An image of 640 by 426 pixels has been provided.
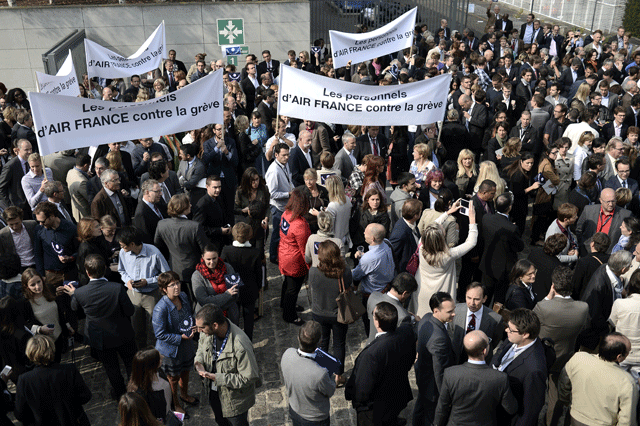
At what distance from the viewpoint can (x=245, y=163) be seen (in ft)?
34.3

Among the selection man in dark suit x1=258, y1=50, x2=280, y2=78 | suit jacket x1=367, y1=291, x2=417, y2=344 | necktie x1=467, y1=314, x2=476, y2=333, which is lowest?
man in dark suit x1=258, y1=50, x2=280, y2=78

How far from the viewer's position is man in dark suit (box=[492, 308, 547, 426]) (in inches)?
199

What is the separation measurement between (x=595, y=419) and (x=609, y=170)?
5.60 m

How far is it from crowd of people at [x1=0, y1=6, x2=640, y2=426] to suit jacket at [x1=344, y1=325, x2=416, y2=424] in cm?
2

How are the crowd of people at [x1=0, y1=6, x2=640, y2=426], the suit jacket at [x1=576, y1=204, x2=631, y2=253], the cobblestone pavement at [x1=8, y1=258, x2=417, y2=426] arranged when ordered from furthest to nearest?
the suit jacket at [x1=576, y1=204, x2=631, y2=253] → the cobblestone pavement at [x1=8, y1=258, x2=417, y2=426] → the crowd of people at [x1=0, y1=6, x2=640, y2=426]

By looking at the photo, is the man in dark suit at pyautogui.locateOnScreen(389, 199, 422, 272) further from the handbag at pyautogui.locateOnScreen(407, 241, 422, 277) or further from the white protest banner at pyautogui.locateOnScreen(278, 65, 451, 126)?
the white protest banner at pyautogui.locateOnScreen(278, 65, 451, 126)

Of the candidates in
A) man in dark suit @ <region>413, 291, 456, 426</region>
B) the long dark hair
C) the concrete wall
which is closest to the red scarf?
the long dark hair

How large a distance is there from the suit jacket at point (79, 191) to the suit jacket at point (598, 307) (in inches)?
266

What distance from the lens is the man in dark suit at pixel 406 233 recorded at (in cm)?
718

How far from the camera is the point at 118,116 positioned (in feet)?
24.9

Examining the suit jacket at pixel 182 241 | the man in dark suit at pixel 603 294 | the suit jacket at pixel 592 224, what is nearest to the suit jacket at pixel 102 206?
the suit jacket at pixel 182 241

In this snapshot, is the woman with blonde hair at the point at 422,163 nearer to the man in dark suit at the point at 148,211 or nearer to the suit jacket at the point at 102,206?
the man in dark suit at the point at 148,211

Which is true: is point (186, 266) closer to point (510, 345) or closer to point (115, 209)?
point (115, 209)

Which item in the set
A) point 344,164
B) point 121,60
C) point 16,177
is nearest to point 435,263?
point 344,164
